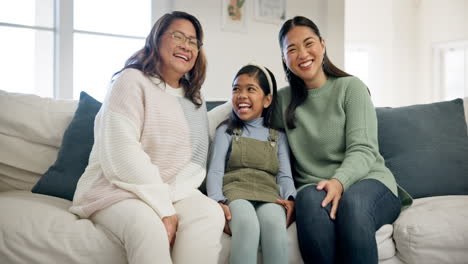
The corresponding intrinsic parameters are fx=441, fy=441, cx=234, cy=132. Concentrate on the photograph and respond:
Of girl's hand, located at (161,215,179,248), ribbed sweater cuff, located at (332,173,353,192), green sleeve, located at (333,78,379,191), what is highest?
green sleeve, located at (333,78,379,191)

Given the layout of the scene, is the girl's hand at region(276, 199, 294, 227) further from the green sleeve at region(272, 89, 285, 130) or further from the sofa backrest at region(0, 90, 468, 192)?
the sofa backrest at region(0, 90, 468, 192)

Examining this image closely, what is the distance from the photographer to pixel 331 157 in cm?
167

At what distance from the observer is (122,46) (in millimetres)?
3666

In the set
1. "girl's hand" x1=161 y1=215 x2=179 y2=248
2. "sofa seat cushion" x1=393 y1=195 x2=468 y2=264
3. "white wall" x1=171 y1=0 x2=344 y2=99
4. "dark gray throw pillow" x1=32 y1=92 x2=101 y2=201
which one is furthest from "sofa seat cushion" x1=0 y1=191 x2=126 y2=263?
"white wall" x1=171 y1=0 x2=344 y2=99

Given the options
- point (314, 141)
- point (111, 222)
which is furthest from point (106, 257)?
point (314, 141)

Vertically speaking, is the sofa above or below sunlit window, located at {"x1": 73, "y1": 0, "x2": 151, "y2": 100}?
below

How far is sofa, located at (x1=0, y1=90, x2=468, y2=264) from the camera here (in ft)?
4.32

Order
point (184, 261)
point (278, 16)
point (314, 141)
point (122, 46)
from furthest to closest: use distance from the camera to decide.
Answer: point (278, 16)
point (122, 46)
point (314, 141)
point (184, 261)

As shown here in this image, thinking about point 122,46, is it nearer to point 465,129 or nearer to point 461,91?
point 465,129

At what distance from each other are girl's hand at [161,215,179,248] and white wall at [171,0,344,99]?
2.68 meters

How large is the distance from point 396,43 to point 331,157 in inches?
224

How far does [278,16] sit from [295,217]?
317cm

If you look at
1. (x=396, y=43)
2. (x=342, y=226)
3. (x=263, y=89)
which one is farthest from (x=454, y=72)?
(x=342, y=226)

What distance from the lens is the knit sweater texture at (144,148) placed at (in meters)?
1.40
